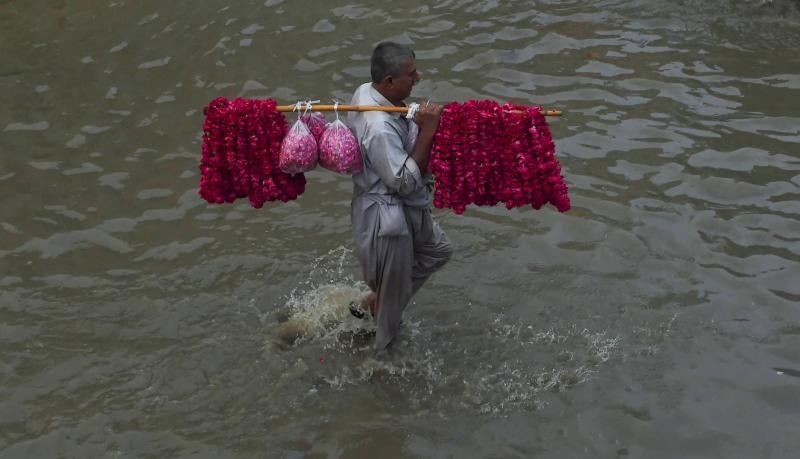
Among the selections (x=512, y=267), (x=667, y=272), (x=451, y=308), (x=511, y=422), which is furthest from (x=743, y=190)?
(x=511, y=422)

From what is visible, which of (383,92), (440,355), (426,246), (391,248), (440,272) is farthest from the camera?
(440,272)

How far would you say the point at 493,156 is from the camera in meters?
4.38

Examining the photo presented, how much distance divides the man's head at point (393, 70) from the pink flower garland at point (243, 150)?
548mm

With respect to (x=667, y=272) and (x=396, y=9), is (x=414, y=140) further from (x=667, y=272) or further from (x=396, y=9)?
(x=396, y=9)

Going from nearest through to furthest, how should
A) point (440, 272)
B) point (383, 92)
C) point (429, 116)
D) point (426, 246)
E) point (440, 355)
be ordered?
point (429, 116), point (383, 92), point (426, 246), point (440, 355), point (440, 272)

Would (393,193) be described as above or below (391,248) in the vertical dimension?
above

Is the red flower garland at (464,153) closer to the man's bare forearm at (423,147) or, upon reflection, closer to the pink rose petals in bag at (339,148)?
the man's bare forearm at (423,147)

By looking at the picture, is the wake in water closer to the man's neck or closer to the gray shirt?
the gray shirt

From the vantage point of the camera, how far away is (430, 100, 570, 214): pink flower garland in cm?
433

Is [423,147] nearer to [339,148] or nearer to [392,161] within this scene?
[392,161]

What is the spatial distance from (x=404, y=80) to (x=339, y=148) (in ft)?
1.52

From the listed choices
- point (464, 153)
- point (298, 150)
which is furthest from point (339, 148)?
point (464, 153)

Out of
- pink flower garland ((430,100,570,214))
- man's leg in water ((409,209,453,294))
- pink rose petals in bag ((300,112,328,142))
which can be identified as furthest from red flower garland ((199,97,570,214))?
man's leg in water ((409,209,453,294))

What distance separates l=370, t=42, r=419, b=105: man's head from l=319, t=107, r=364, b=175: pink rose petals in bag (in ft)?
0.93
